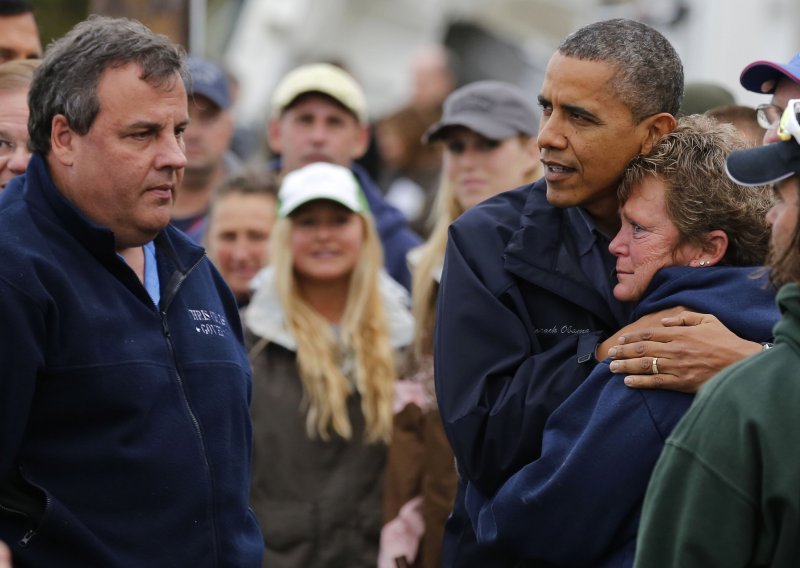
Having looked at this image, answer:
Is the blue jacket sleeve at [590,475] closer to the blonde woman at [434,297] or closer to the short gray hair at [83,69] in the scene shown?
the short gray hair at [83,69]

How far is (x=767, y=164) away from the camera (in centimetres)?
293

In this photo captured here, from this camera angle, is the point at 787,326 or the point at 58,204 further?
the point at 58,204

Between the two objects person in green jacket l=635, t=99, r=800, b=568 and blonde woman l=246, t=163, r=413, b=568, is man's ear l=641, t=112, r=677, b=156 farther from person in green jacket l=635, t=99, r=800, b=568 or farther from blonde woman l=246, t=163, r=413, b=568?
blonde woman l=246, t=163, r=413, b=568

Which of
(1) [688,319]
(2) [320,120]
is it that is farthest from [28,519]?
(2) [320,120]

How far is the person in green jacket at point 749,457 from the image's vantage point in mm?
2748

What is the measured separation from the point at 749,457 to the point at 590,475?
76 centimetres

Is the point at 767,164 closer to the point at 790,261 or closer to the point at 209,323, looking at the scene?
the point at 790,261

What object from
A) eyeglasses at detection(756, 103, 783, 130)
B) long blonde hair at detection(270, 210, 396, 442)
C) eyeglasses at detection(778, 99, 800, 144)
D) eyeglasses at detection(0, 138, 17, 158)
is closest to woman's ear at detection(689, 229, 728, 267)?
eyeglasses at detection(756, 103, 783, 130)

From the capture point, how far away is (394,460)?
5559 mm

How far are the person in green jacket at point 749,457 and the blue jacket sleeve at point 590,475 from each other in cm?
53

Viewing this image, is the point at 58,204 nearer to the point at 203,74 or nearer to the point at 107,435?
the point at 107,435

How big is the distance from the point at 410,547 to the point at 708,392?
2.79 m

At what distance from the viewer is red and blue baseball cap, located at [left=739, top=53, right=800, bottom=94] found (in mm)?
3957

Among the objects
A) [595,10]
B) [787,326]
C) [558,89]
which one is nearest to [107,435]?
[558,89]
